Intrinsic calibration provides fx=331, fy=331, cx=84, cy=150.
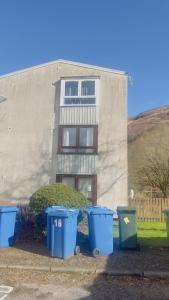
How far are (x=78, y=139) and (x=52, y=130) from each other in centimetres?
160

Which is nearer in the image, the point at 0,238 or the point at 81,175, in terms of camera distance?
the point at 0,238

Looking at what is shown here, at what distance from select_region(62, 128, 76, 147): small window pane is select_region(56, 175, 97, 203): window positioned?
1750 mm

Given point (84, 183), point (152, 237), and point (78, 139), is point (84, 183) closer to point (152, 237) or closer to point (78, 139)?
point (78, 139)

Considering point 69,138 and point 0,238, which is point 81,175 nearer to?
point 69,138

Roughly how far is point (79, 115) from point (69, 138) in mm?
1388

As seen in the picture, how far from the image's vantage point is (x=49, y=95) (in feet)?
61.9

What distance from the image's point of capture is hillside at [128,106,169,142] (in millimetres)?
42500

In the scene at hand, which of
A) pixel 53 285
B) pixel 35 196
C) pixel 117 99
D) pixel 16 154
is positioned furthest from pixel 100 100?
pixel 53 285

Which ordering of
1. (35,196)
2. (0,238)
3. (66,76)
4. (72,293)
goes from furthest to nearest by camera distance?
(66,76) → (35,196) → (0,238) → (72,293)

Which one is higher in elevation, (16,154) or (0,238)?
(16,154)

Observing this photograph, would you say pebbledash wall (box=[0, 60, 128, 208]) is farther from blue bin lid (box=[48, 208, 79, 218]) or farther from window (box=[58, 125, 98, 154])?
blue bin lid (box=[48, 208, 79, 218])

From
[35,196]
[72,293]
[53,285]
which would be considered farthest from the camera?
[35,196]

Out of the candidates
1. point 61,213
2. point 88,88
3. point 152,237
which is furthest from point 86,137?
point 61,213

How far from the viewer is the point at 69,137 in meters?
18.2
